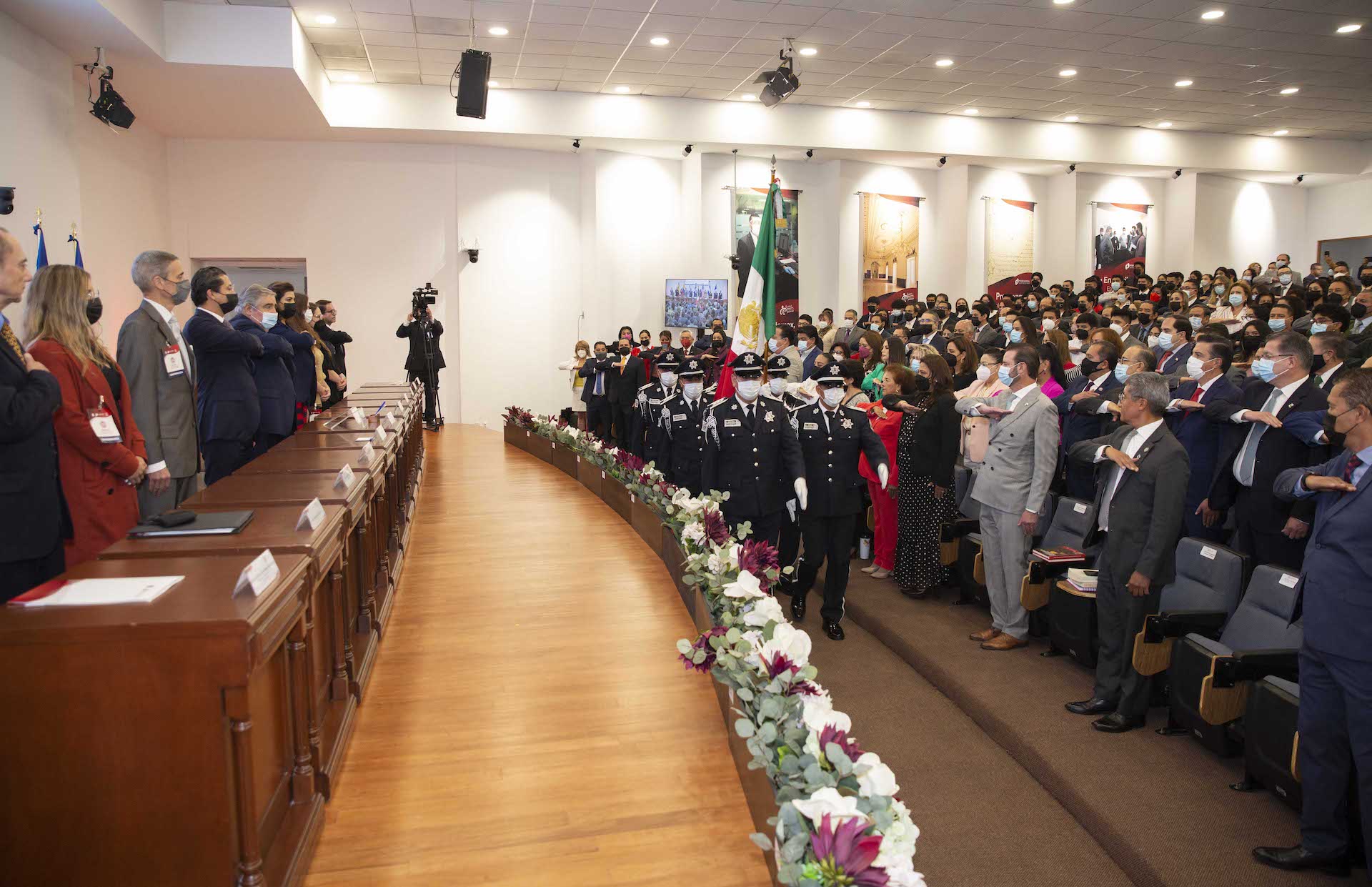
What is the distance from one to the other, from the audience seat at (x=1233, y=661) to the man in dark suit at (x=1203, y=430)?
1.41 meters

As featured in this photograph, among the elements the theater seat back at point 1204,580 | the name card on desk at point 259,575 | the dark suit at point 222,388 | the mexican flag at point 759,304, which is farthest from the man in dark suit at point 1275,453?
the dark suit at point 222,388

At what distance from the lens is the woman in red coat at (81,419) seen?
3.00 meters

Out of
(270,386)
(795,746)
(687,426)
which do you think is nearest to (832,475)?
(687,426)

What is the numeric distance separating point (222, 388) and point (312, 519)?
7.26 feet

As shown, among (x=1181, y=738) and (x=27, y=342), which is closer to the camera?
(x=27, y=342)

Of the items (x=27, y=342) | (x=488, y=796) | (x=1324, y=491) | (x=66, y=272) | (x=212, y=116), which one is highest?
(x=212, y=116)

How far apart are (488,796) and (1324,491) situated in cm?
272

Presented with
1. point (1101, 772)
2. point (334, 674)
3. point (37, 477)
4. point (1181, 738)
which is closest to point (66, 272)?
point (37, 477)

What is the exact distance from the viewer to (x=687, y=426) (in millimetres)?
6133

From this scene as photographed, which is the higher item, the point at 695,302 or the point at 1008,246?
the point at 1008,246

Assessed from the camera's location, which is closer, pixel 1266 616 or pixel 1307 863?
pixel 1307 863

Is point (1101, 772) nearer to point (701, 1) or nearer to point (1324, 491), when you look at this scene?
point (1324, 491)

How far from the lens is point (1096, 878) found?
9.51 feet

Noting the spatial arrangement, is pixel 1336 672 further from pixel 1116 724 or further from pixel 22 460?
pixel 22 460
